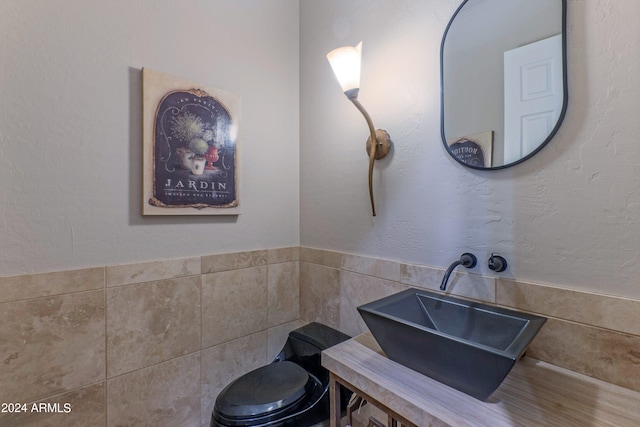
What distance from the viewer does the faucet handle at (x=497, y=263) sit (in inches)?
32.4

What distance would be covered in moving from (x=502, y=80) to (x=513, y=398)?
869 mm

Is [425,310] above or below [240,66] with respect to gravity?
below

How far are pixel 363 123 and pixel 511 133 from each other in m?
0.59

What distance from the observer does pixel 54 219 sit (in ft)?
3.03

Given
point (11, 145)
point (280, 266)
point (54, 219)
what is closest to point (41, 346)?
point (54, 219)

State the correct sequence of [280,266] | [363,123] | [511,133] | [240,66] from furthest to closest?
[280,266], [240,66], [363,123], [511,133]

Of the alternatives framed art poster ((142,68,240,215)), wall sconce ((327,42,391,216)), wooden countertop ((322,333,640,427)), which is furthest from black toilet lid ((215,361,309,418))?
wall sconce ((327,42,391,216))

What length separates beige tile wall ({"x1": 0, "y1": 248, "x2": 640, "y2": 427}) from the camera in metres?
0.71

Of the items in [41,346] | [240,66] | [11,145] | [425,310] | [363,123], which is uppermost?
[240,66]

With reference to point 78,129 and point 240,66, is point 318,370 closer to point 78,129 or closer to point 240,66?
point 78,129

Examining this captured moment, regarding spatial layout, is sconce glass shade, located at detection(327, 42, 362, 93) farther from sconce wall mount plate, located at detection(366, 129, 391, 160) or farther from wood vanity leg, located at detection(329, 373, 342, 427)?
wood vanity leg, located at detection(329, 373, 342, 427)

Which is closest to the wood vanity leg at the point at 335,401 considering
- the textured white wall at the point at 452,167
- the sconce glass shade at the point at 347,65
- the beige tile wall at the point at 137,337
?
the textured white wall at the point at 452,167

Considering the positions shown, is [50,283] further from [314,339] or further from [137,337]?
[314,339]

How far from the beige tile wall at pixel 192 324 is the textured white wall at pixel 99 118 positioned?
98 mm
